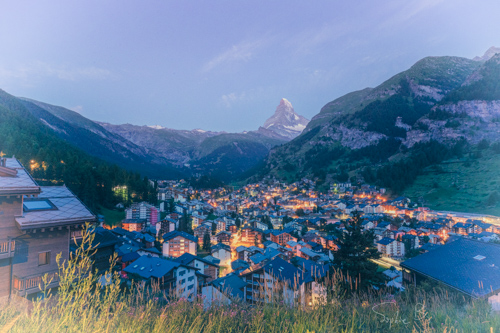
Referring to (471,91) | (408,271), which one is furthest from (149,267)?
(471,91)

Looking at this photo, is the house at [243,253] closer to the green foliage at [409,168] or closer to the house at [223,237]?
the house at [223,237]

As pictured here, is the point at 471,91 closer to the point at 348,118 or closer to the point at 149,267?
the point at 348,118

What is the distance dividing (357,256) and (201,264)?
2142 cm

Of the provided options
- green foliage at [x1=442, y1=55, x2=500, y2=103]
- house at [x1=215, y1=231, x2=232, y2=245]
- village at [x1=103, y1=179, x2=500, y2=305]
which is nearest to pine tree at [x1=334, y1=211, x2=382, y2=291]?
village at [x1=103, y1=179, x2=500, y2=305]

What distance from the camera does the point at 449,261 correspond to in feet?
37.1

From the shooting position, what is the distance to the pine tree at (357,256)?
12.6 m

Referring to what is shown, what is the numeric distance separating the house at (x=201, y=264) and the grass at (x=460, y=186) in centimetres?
6882

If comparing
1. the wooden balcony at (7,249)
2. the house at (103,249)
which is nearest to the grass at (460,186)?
the house at (103,249)

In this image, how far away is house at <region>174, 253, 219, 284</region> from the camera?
28.4 meters

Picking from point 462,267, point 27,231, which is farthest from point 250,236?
point 27,231

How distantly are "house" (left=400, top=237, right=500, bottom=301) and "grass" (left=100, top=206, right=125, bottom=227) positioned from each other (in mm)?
45291

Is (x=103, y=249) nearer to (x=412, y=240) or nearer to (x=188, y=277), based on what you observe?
(x=188, y=277)

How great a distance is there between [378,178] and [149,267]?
9945cm

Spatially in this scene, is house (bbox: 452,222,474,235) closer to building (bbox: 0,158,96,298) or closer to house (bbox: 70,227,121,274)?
house (bbox: 70,227,121,274)
